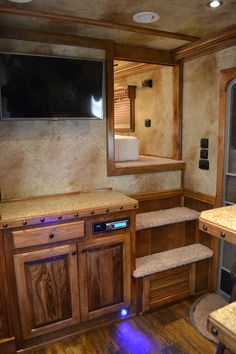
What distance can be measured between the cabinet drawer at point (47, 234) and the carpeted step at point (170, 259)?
26.2 inches

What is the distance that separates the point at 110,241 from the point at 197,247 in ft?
3.47

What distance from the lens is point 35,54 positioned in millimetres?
2166

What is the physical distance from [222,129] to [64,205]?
153cm

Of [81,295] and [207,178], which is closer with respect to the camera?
[81,295]

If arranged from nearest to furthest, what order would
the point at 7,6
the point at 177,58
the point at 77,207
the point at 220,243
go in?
1. the point at 7,6
2. the point at 77,207
3. the point at 220,243
4. the point at 177,58

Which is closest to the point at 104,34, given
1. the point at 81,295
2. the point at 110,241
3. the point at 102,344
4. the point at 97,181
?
the point at 97,181

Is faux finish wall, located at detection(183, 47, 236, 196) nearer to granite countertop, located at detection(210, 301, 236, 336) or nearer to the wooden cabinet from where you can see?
the wooden cabinet

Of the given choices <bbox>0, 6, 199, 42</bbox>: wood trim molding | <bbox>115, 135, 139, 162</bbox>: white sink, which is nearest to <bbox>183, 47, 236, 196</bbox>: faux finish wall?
<bbox>0, 6, 199, 42</bbox>: wood trim molding

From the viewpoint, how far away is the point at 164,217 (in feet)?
9.04

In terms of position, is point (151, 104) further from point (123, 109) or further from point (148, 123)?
point (123, 109)

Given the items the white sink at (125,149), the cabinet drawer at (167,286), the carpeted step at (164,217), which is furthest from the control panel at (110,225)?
the white sink at (125,149)

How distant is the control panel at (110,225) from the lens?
215 centimetres

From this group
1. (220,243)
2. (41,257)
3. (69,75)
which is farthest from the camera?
(220,243)

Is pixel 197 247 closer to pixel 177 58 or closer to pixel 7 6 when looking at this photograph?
pixel 177 58
